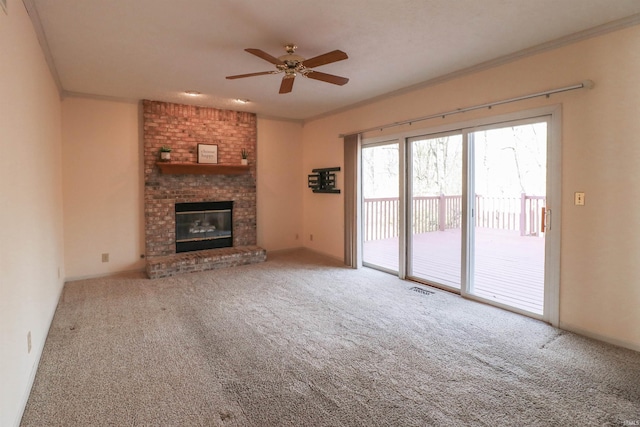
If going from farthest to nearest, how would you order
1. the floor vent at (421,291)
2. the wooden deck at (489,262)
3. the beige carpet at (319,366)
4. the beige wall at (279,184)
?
the beige wall at (279,184), the floor vent at (421,291), the wooden deck at (489,262), the beige carpet at (319,366)

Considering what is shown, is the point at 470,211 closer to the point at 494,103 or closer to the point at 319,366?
the point at 494,103

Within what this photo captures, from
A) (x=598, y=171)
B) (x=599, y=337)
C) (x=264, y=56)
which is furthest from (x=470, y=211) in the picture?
(x=264, y=56)

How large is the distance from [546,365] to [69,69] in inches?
215

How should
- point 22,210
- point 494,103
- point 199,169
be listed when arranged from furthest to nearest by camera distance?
point 199,169
point 494,103
point 22,210

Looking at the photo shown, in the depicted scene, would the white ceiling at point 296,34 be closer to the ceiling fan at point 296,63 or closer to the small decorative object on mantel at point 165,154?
the ceiling fan at point 296,63

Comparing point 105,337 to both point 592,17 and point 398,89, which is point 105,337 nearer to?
point 398,89

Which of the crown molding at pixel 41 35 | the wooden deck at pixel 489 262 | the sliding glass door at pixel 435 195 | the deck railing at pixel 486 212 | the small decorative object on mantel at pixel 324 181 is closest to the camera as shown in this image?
the crown molding at pixel 41 35

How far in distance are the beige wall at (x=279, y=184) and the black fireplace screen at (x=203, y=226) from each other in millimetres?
643

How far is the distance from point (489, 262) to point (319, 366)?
3813 millimetres

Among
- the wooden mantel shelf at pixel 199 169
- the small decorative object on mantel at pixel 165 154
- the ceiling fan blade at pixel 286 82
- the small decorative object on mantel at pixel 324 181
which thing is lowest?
the small decorative object on mantel at pixel 324 181

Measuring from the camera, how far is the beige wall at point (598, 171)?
109 inches

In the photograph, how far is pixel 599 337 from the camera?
117 inches

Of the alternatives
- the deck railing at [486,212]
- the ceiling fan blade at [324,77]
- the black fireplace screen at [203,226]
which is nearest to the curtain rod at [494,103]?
the deck railing at [486,212]

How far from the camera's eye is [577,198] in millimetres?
3096
